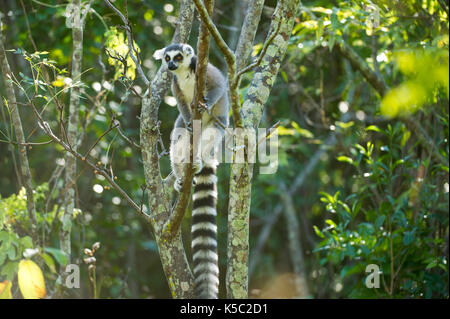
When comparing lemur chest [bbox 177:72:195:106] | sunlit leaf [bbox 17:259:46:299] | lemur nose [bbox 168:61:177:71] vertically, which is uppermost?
lemur chest [bbox 177:72:195:106]

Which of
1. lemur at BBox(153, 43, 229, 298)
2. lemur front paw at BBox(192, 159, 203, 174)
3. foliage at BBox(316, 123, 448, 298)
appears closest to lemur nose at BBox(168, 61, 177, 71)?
lemur at BBox(153, 43, 229, 298)

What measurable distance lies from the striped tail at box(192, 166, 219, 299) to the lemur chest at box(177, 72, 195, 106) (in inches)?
33.3

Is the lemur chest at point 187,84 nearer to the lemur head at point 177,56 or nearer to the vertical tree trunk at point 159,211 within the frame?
the lemur head at point 177,56

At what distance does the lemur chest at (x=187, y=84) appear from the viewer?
197 inches

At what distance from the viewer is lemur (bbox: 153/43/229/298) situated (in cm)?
382

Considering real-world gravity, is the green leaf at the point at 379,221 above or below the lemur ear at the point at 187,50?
below

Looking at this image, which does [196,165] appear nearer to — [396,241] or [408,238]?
[408,238]

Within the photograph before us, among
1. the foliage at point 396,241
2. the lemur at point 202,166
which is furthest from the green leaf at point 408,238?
the lemur at point 202,166

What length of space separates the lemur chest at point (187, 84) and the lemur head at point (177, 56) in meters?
0.11

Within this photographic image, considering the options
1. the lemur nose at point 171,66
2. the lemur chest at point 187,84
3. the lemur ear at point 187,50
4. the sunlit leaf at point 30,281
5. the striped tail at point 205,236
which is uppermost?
the lemur ear at point 187,50

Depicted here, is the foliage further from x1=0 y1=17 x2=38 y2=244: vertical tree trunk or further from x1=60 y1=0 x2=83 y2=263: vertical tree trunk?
x1=0 y1=17 x2=38 y2=244: vertical tree trunk

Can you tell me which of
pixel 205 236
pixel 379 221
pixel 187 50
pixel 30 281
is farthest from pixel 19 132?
pixel 379 221

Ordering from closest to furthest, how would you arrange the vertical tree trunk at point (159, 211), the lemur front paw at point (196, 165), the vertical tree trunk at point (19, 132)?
A: the lemur front paw at point (196, 165) → the vertical tree trunk at point (159, 211) → the vertical tree trunk at point (19, 132)

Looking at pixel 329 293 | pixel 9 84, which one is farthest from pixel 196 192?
pixel 329 293
